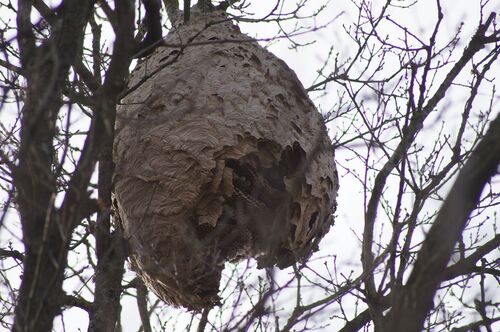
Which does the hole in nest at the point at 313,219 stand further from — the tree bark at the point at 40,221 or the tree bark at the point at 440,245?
the tree bark at the point at 440,245

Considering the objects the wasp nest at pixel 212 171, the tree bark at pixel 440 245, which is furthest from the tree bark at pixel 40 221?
the tree bark at pixel 440 245

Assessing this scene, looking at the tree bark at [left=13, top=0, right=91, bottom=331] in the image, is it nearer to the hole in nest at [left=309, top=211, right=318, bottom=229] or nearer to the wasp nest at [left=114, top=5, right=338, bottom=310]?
the wasp nest at [left=114, top=5, right=338, bottom=310]

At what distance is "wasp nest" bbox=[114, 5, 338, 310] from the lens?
369 cm

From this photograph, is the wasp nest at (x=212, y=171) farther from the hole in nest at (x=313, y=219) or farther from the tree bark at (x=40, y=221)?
the tree bark at (x=40, y=221)

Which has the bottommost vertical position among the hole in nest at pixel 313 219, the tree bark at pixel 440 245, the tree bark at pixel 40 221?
the tree bark at pixel 440 245

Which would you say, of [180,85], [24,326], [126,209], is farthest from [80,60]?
[24,326]

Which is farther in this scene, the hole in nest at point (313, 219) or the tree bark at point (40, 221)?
the hole in nest at point (313, 219)

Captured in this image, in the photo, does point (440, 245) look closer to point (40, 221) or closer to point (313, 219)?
point (40, 221)

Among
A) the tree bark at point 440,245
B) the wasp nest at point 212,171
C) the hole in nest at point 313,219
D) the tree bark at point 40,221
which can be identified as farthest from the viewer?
the hole in nest at point 313,219

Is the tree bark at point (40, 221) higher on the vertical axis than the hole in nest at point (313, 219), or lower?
lower

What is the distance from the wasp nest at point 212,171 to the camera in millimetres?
3688

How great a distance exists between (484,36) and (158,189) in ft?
6.00

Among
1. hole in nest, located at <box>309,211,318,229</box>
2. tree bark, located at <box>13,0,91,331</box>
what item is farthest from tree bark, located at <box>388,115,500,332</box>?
hole in nest, located at <box>309,211,318,229</box>

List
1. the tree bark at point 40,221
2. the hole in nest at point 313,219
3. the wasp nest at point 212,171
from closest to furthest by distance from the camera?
1. the tree bark at point 40,221
2. the wasp nest at point 212,171
3. the hole in nest at point 313,219
